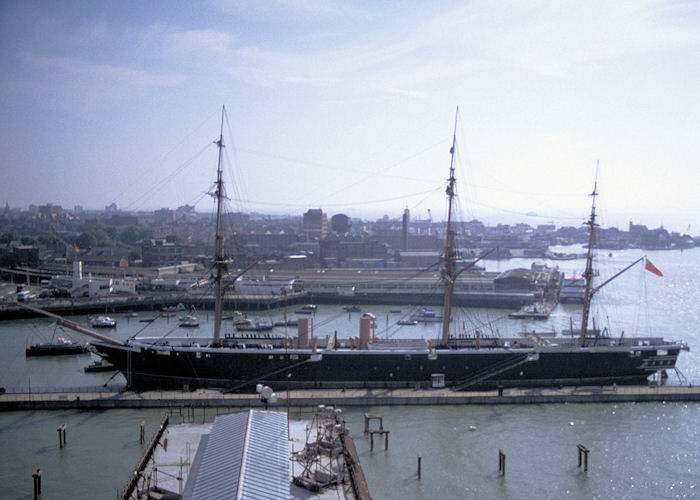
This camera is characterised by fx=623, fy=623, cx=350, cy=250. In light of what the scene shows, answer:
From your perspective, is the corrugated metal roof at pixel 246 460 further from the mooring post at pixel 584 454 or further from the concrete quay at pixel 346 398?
the mooring post at pixel 584 454

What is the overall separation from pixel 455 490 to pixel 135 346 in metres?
9.78

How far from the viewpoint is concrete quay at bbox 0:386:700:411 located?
616 inches

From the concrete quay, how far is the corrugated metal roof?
4.86 m

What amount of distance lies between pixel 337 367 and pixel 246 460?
28.4 ft

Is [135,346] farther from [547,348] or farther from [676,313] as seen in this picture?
[676,313]

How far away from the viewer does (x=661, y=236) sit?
93125 millimetres

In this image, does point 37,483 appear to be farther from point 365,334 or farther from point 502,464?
point 365,334

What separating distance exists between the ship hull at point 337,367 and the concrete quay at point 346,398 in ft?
1.76

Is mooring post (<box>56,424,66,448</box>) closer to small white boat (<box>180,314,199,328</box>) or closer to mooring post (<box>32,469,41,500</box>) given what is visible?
mooring post (<box>32,469,41,500</box>)

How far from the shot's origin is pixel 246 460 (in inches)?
351

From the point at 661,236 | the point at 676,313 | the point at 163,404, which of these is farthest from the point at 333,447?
the point at 661,236

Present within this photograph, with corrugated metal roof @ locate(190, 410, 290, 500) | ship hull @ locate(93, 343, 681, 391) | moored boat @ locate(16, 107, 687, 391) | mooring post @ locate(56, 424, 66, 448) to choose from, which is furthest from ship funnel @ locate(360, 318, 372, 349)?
mooring post @ locate(56, 424, 66, 448)

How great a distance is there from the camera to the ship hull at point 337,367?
17.3 m

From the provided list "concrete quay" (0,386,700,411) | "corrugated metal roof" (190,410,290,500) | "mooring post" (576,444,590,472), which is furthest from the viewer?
"concrete quay" (0,386,700,411)
